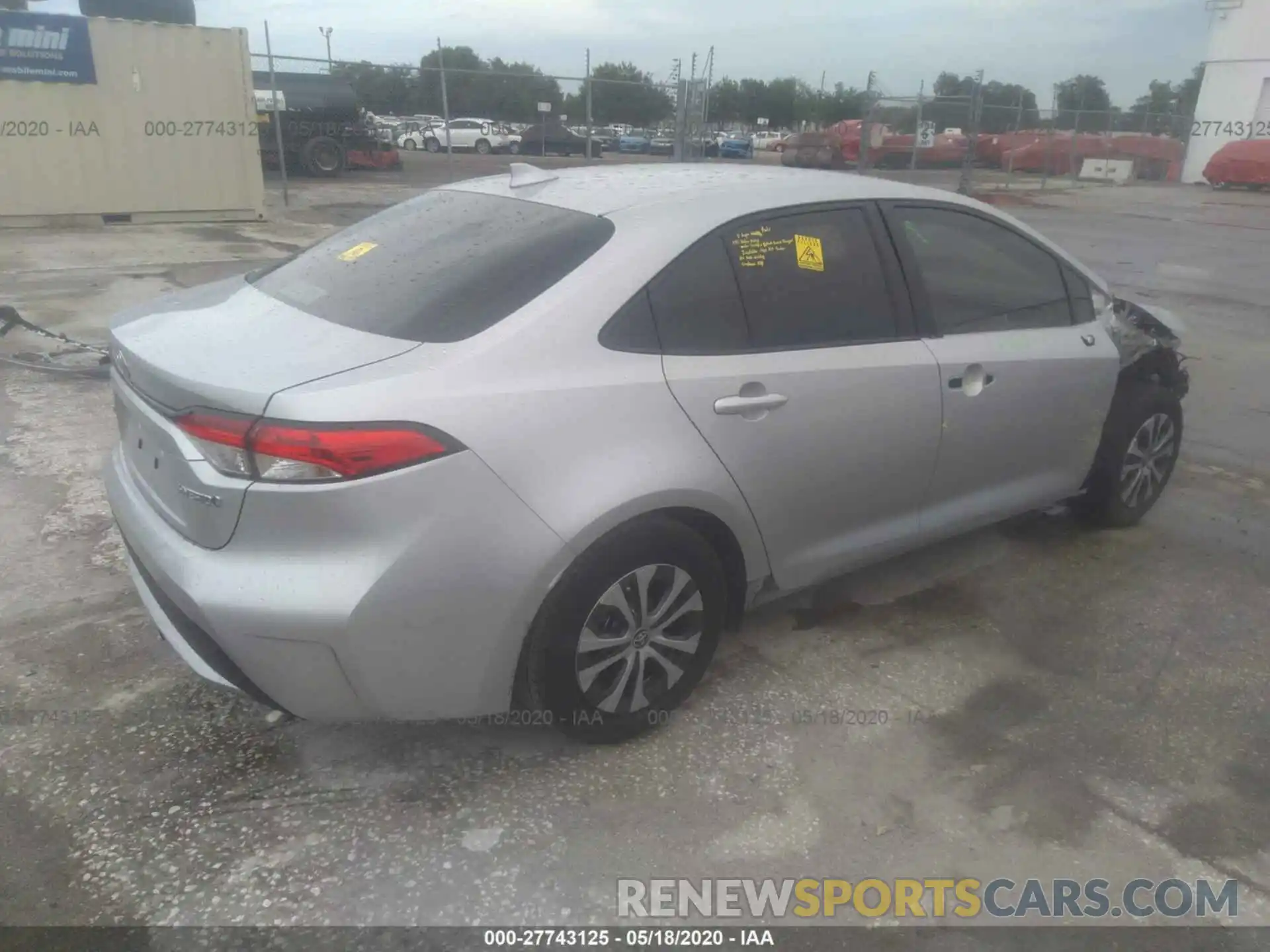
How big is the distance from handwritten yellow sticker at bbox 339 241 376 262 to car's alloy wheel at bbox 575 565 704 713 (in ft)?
4.50

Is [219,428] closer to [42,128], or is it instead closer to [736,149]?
[42,128]

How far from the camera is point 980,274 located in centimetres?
359

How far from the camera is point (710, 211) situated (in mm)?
2961

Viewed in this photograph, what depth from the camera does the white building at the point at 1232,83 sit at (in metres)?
27.6

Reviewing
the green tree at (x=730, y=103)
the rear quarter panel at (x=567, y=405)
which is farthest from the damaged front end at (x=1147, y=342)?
the green tree at (x=730, y=103)

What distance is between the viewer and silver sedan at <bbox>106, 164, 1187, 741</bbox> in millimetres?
2277

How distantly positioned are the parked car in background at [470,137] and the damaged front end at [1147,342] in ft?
90.0

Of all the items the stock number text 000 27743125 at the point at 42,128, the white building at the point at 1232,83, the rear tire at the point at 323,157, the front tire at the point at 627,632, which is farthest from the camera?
the white building at the point at 1232,83

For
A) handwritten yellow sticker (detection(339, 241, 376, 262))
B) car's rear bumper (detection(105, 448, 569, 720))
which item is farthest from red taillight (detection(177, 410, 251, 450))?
Answer: handwritten yellow sticker (detection(339, 241, 376, 262))

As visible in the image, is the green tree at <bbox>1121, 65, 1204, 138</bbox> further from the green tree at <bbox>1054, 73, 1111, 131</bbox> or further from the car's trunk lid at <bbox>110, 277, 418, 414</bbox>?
the car's trunk lid at <bbox>110, 277, 418, 414</bbox>

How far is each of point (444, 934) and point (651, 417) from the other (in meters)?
1.34

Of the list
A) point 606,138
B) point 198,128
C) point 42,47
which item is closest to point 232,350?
point 42,47

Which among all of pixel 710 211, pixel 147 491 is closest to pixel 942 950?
pixel 710 211

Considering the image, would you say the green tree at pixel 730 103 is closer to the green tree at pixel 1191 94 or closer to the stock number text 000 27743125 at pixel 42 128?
the green tree at pixel 1191 94
